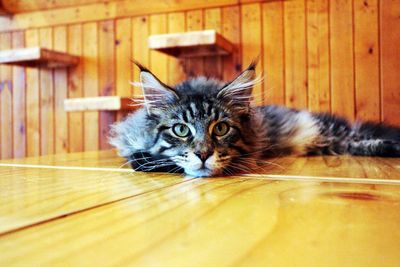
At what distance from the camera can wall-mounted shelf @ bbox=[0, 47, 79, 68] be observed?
2.93 m

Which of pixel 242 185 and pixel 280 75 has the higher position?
pixel 280 75

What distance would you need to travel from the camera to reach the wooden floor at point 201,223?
40cm

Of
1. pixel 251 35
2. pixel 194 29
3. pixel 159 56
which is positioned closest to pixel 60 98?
pixel 159 56

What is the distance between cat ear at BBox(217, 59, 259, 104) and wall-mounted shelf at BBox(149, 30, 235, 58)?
3.85ft

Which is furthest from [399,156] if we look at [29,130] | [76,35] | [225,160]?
[29,130]

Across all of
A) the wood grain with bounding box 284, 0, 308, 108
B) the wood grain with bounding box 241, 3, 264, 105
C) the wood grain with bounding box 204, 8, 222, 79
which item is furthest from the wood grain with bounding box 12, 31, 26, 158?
the wood grain with bounding box 284, 0, 308, 108

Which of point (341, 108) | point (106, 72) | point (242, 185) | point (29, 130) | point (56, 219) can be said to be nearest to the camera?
point (56, 219)

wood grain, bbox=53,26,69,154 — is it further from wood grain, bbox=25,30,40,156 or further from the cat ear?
the cat ear

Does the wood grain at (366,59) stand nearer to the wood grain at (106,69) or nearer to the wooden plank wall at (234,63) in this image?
the wooden plank wall at (234,63)

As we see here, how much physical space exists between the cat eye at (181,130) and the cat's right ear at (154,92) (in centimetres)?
11

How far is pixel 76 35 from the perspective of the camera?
3.44m

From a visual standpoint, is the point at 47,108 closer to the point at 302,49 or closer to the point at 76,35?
the point at 76,35

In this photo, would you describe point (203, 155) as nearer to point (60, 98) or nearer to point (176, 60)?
point (176, 60)

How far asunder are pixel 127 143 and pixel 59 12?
8.00 feet
